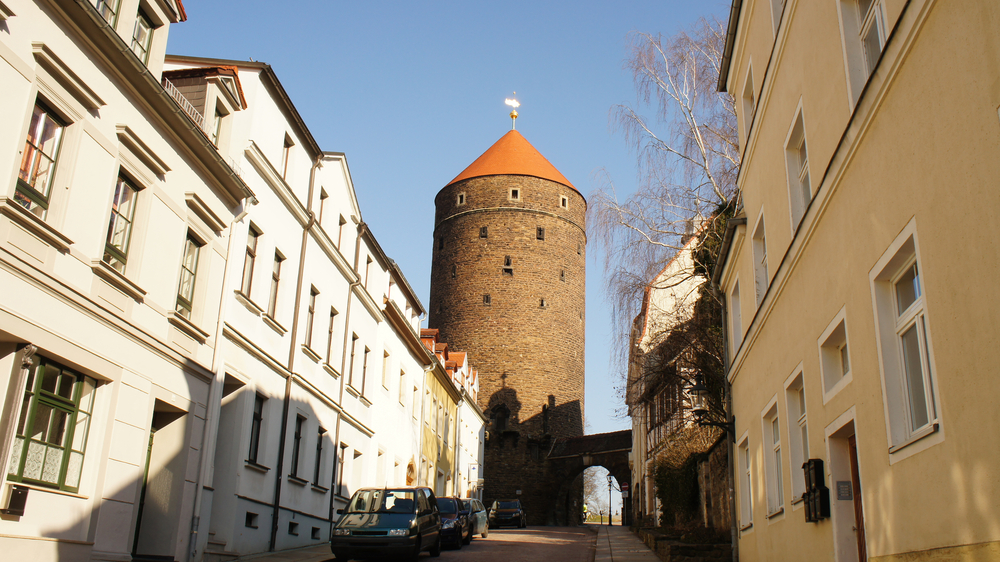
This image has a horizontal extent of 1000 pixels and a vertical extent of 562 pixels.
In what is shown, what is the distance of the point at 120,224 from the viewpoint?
36.2 feet

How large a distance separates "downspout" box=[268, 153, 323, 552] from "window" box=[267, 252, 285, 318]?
0.86 meters

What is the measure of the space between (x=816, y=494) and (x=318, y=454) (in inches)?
523

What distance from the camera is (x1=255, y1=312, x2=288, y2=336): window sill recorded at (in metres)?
15.8

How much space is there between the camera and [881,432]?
657 cm

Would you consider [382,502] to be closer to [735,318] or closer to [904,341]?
[735,318]

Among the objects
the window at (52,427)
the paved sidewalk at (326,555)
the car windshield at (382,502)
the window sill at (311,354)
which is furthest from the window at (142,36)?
the car windshield at (382,502)

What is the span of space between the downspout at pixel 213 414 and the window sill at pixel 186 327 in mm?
479

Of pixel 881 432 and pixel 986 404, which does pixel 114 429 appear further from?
pixel 986 404

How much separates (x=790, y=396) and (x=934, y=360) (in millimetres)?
5041

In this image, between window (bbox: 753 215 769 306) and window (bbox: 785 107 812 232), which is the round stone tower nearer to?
window (bbox: 753 215 769 306)

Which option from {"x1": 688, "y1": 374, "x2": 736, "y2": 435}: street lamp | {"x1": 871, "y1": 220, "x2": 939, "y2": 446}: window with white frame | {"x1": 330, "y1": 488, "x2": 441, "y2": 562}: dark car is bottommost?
{"x1": 330, "y1": 488, "x2": 441, "y2": 562}: dark car

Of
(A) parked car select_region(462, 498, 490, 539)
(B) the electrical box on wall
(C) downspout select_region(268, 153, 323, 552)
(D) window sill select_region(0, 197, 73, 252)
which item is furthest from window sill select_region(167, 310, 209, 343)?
(A) parked car select_region(462, 498, 490, 539)

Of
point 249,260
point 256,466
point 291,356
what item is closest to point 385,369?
point 291,356

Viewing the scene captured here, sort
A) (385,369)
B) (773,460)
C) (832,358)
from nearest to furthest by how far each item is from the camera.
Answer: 1. (832,358)
2. (773,460)
3. (385,369)
